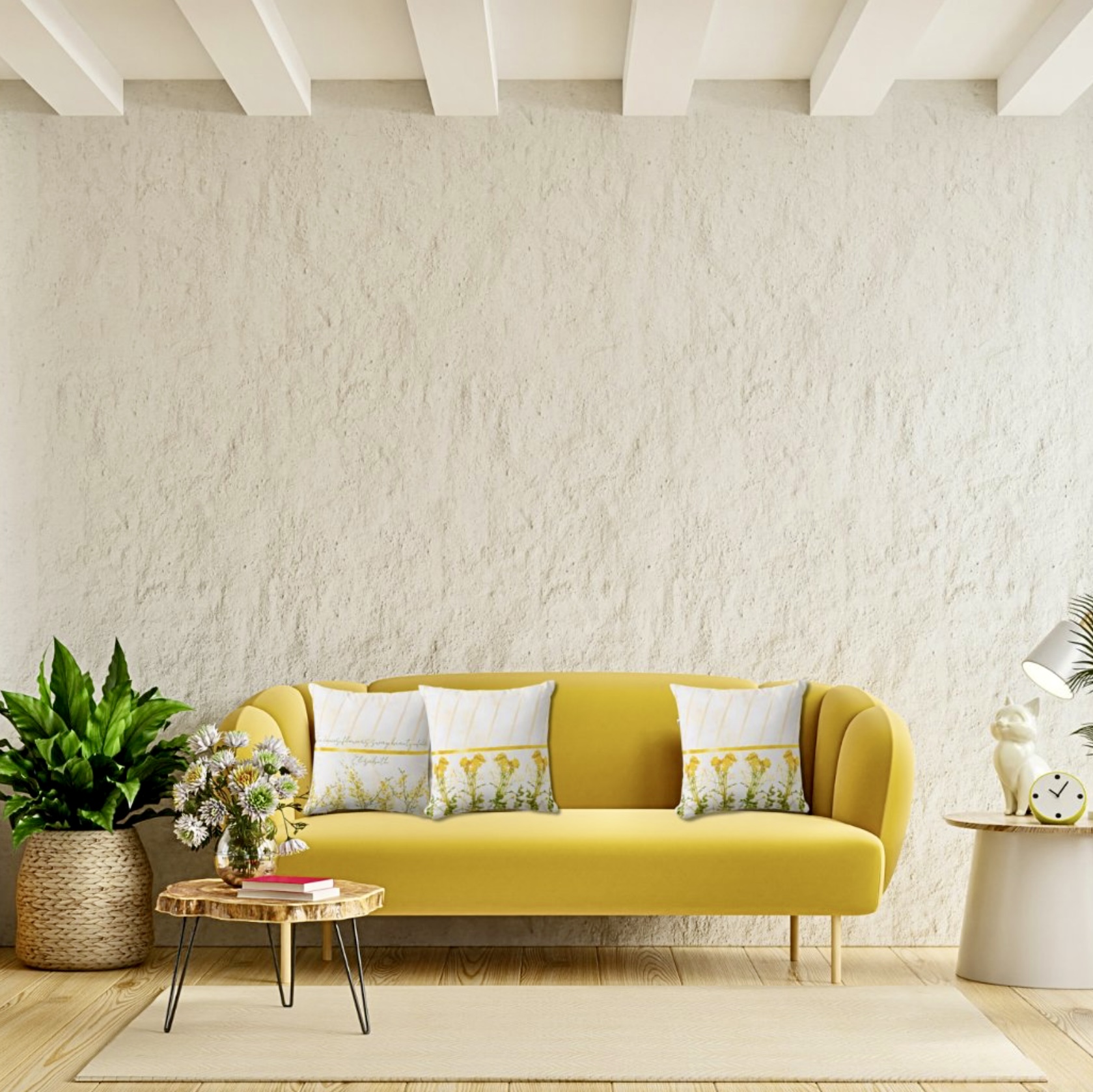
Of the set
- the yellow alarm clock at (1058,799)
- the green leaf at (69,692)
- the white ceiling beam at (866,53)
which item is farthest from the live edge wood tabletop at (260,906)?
the white ceiling beam at (866,53)

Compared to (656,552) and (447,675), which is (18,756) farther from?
(656,552)

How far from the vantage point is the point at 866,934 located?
4.71 metres

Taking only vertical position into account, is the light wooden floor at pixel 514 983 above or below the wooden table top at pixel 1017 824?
below

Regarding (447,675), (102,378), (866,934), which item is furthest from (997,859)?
Answer: (102,378)

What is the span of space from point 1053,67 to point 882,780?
247 cm

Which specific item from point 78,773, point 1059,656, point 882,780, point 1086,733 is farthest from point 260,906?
point 1086,733

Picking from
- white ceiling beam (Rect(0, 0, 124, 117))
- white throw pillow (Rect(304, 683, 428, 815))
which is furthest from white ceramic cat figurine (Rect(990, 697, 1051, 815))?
white ceiling beam (Rect(0, 0, 124, 117))

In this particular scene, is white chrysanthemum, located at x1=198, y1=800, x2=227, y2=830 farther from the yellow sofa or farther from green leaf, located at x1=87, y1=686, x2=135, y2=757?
green leaf, located at x1=87, y1=686, x2=135, y2=757

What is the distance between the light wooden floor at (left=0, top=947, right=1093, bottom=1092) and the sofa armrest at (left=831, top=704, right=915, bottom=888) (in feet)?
1.60

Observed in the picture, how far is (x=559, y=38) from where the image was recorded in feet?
15.0

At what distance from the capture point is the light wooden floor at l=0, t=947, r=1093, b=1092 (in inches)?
119

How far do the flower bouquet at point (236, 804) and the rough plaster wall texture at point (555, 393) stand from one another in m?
1.38

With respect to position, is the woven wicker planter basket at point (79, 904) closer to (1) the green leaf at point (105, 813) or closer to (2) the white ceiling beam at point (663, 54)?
(1) the green leaf at point (105, 813)

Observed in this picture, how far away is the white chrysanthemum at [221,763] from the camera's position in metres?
3.39
